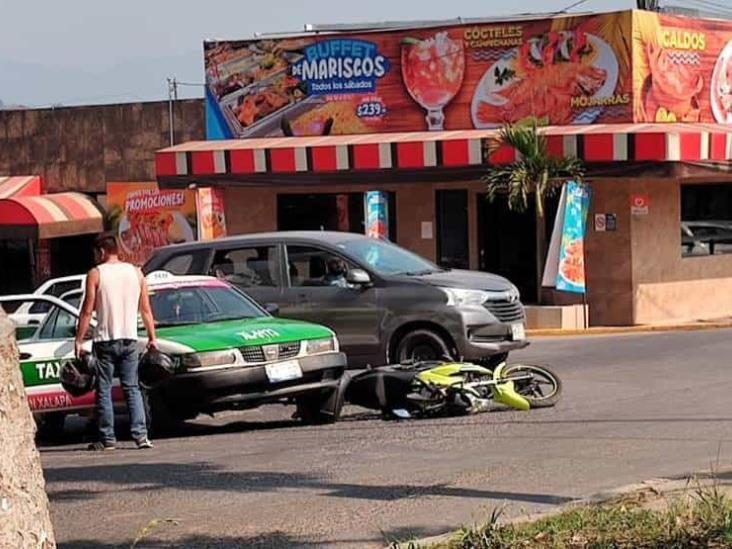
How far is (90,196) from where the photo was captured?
3300 cm

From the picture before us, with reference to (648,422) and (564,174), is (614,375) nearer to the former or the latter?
(648,422)

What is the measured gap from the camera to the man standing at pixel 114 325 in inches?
444

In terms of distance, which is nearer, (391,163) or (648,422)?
(648,422)

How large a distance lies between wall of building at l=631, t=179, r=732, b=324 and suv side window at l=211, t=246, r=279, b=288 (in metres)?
11.1

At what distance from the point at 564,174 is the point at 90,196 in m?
13.2

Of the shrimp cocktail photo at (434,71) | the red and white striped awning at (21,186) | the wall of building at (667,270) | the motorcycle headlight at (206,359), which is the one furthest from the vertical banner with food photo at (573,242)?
the red and white striped awning at (21,186)

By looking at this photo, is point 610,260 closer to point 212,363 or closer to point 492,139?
point 492,139

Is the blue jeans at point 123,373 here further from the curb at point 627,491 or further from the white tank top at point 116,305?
the curb at point 627,491

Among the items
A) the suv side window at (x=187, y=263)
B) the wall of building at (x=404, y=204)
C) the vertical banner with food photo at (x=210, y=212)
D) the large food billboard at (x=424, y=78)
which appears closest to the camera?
the suv side window at (x=187, y=263)

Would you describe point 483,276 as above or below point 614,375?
above

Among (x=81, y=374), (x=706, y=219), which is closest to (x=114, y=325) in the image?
(x=81, y=374)

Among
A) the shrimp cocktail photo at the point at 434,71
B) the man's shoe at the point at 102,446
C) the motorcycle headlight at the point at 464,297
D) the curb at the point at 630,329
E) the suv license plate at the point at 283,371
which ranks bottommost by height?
the curb at the point at 630,329

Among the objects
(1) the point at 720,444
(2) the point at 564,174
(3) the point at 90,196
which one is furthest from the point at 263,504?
(3) the point at 90,196

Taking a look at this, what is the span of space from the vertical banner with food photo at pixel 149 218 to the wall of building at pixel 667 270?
9.33 metres
